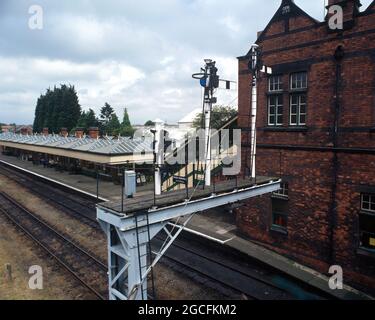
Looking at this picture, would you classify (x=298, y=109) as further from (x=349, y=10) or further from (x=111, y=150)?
(x=111, y=150)

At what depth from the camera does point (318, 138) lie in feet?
38.1

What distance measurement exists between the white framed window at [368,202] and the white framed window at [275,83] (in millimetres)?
5143

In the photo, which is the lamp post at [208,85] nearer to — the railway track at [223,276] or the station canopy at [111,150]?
the railway track at [223,276]

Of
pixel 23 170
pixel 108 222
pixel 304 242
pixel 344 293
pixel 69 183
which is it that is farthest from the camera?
pixel 23 170

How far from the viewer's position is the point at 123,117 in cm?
6925

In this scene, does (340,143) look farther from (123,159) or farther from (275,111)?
(123,159)

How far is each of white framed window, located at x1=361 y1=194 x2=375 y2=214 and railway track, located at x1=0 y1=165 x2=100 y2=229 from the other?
12.2m

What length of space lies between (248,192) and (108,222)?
206 inches

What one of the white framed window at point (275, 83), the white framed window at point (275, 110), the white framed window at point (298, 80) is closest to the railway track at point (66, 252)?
the white framed window at point (275, 110)

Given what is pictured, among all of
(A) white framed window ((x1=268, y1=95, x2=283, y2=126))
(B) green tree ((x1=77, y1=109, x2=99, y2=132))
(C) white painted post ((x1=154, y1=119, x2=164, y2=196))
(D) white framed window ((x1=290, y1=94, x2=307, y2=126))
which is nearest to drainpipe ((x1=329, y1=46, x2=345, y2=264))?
(D) white framed window ((x1=290, y1=94, x2=307, y2=126))

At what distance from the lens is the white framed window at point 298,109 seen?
12.2m

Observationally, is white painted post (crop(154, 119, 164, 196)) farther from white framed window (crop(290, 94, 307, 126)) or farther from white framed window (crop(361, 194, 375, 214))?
white framed window (crop(361, 194, 375, 214))

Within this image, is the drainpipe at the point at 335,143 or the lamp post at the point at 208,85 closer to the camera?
the lamp post at the point at 208,85
